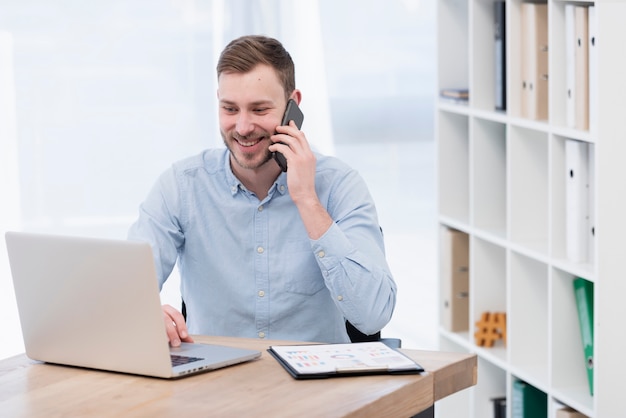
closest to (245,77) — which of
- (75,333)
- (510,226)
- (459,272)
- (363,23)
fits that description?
(75,333)

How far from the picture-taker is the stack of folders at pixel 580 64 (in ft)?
8.53

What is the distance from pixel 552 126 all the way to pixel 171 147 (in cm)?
160

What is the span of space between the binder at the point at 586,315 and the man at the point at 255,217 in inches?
28.1

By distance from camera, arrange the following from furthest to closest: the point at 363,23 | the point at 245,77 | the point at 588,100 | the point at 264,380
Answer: the point at 363,23, the point at 588,100, the point at 245,77, the point at 264,380

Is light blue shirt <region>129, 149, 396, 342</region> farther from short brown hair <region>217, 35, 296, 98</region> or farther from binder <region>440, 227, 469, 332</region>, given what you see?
binder <region>440, 227, 469, 332</region>

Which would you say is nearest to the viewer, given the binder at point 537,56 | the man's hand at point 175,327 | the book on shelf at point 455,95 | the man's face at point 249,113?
the man's hand at point 175,327

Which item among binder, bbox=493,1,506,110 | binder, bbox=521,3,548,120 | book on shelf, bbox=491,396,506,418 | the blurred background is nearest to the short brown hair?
binder, bbox=521,3,548,120

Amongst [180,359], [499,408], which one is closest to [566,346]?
[499,408]

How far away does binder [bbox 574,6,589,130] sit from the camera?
264 centimetres

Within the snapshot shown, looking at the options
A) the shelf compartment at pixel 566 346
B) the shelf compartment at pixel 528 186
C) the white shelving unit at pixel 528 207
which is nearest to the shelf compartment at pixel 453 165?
the white shelving unit at pixel 528 207

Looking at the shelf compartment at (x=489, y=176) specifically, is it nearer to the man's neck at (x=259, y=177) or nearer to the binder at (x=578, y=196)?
the binder at (x=578, y=196)

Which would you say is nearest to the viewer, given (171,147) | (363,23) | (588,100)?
(588,100)

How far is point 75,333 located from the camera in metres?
1.82

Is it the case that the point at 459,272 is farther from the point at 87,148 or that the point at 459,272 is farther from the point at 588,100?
the point at 87,148
